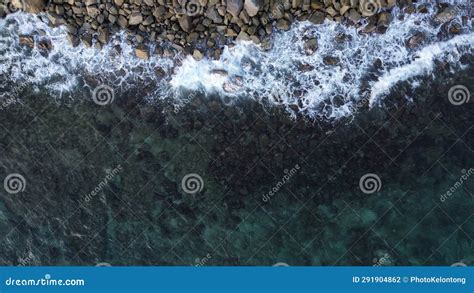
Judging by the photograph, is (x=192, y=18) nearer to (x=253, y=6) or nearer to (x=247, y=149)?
(x=253, y=6)

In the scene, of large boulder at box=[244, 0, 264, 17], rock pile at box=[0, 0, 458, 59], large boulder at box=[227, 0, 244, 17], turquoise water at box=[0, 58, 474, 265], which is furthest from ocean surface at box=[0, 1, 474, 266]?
large boulder at box=[227, 0, 244, 17]

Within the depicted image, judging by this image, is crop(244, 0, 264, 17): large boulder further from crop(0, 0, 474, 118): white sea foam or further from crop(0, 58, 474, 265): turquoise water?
crop(0, 58, 474, 265): turquoise water

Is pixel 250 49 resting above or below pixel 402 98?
below

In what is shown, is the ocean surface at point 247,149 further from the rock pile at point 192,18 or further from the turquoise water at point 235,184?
the rock pile at point 192,18

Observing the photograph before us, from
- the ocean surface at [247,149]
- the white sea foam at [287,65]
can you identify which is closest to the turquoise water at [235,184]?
the ocean surface at [247,149]

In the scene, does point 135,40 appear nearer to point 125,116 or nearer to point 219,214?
point 125,116

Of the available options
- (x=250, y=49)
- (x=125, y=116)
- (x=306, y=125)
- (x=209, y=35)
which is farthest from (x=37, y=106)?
(x=306, y=125)
